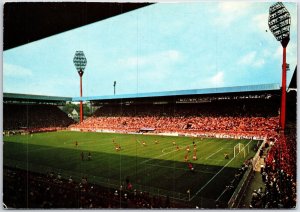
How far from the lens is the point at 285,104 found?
85.8 feet

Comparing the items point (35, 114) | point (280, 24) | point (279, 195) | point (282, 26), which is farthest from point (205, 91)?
point (35, 114)

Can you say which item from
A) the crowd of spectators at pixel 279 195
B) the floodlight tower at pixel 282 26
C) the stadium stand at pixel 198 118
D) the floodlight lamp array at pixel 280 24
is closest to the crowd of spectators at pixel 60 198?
the crowd of spectators at pixel 279 195

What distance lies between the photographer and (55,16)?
758 cm

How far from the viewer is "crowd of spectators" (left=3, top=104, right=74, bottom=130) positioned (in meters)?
46.2

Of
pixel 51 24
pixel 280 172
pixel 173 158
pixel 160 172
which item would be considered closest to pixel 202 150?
pixel 173 158

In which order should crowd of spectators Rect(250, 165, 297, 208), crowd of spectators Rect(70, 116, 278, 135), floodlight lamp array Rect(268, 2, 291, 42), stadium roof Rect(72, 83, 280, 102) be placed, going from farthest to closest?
crowd of spectators Rect(70, 116, 278, 135) → stadium roof Rect(72, 83, 280, 102) → floodlight lamp array Rect(268, 2, 291, 42) → crowd of spectators Rect(250, 165, 297, 208)

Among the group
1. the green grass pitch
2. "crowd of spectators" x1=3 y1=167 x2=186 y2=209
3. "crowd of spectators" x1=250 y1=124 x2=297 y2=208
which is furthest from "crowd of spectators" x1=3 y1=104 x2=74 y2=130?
"crowd of spectators" x1=250 y1=124 x2=297 y2=208

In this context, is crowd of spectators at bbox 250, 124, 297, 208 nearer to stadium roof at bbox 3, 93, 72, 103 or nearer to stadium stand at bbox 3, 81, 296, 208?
stadium stand at bbox 3, 81, 296, 208

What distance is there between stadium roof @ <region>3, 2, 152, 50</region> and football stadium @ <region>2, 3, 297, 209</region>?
2.2 inches

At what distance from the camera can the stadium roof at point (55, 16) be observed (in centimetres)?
747

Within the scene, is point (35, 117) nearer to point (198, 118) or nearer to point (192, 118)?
point (192, 118)

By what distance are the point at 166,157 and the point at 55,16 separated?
1676 centimetres

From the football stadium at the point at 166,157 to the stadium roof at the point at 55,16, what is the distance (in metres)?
0.06

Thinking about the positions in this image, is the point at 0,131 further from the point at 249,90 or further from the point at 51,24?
the point at 249,90
